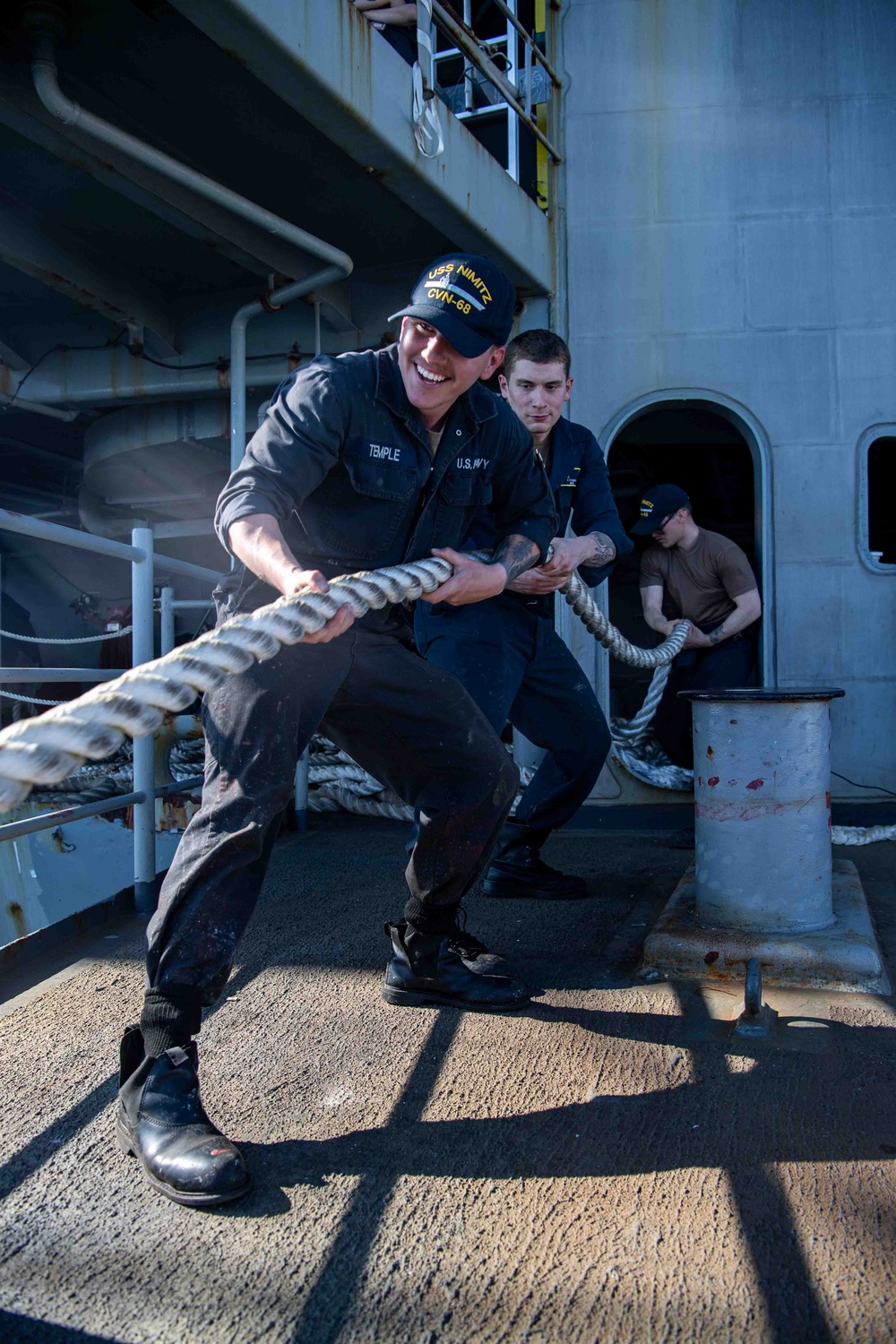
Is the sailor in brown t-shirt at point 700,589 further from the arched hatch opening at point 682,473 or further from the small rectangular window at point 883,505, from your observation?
the small rectangular window at point 883,505

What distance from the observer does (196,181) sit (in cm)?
388

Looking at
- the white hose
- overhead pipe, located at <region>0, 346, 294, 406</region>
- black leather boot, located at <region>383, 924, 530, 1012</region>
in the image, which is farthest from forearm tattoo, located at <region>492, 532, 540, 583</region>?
overhead pipe, located at <region>0, 346, 294, 406</region>

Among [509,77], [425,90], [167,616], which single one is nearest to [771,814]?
[425,90]

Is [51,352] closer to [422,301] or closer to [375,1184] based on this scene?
[422,301]

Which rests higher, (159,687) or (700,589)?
(700,589)

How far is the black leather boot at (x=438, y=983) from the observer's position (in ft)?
7.89

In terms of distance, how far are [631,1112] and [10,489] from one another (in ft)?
31.0

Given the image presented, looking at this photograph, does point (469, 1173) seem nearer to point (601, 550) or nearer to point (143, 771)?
point (143, 771)

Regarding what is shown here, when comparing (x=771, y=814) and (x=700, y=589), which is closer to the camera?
(x=771, y=814)

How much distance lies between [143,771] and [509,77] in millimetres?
4299

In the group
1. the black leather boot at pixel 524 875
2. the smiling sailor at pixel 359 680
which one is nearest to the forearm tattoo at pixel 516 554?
the smiling sailor at pixel 359 680

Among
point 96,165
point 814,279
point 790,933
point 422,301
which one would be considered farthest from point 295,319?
point 790,933

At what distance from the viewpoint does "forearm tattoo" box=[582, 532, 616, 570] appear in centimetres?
337

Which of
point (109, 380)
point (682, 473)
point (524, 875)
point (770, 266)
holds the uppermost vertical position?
point (770, 266)
